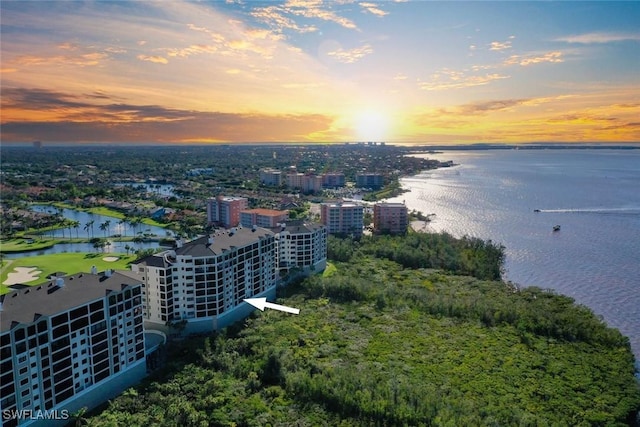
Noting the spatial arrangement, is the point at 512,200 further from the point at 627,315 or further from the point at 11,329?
the point at 11,329

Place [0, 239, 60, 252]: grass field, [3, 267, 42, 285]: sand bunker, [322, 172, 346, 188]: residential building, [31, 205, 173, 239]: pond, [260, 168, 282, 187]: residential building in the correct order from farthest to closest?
1. [322, 172, 346, 188]: residential building
2. [260, 168, 282, 187]: residential building
3. [31, 205, 173, 239]: pond
4. [0, 239, 60, 252]: grass field
5. [3, 267, 42, 285]: sand bunker

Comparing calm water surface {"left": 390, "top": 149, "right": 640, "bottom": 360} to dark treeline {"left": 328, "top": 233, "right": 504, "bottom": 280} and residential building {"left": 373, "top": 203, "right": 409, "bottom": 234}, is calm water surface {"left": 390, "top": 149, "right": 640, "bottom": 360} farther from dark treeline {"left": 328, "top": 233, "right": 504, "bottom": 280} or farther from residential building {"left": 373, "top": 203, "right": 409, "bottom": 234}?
residential building {"left": 373, "top": 203, "right": 409, "bottom": 234}

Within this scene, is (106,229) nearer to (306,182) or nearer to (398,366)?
(306,182)

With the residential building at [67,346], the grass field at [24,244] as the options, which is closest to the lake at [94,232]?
the grass field at [24,244]

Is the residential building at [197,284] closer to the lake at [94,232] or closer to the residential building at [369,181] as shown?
the lake at [94,232]

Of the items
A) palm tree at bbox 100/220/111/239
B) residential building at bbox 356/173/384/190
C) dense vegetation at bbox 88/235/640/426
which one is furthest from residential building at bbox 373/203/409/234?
residential building at bbox 356/173/384/190

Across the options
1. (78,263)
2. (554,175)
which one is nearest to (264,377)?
(78,263)

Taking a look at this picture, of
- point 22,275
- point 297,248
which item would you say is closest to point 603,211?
point 297,248
